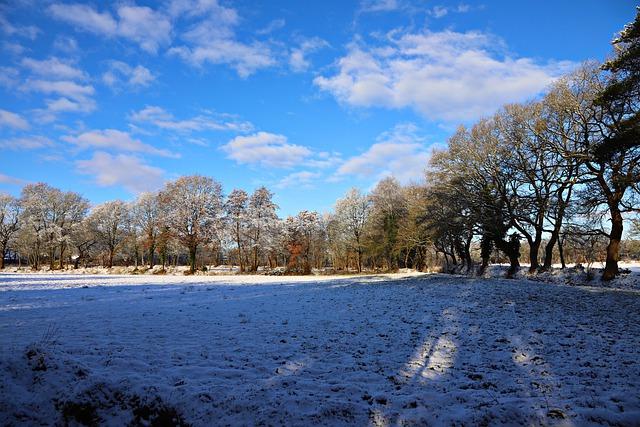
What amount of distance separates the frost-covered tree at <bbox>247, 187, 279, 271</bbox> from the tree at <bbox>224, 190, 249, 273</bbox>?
884mm

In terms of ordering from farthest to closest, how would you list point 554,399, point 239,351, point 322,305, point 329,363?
point 322,305, point 239,351, point 329,363, point 554,399

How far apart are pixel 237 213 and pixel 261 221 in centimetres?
372

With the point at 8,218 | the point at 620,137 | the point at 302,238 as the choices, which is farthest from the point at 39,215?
the point at 620,137

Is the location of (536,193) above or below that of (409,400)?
above

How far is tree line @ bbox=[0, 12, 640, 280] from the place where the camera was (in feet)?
73.6

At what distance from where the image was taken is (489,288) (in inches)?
829

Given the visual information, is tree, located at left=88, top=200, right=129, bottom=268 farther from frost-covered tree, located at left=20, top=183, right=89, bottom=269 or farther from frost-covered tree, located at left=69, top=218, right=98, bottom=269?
frost-covered tree, located at left=20, top=183, right=89, bottom=269

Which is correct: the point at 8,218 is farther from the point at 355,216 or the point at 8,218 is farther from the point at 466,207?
the point at 466,207

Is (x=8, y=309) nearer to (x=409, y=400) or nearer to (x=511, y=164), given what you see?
(x=409, y=400)

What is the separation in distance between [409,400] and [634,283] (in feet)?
78.7

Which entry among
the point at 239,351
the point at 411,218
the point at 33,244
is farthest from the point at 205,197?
the point at 239,351

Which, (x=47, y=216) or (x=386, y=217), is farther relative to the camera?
(x=47, y=216)

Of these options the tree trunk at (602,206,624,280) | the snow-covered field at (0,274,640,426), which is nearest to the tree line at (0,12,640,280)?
the tree trunk at (602,206,624,280)

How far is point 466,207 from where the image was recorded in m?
32.3
